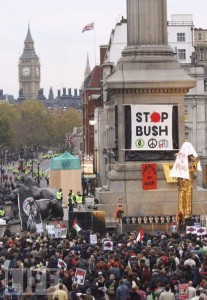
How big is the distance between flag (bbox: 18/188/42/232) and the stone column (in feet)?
27.2

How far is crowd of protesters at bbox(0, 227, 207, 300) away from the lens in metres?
26.8

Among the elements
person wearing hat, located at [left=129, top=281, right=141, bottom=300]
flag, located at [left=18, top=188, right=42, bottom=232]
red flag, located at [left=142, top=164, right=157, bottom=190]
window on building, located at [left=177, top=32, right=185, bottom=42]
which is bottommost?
person wearing hat, located at [left=129, top=281, right=141, bottom=300]

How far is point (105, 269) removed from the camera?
1178 inches

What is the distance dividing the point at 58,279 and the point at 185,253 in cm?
482

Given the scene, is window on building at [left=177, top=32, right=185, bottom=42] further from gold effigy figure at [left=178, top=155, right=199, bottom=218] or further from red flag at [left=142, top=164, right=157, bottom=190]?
gold effigy figure at [left=178, top=155, right=199, bottom=218]

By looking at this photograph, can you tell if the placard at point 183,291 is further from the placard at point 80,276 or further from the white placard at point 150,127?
the white placard at point 150,127

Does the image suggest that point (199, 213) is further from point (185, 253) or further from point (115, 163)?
point (185, 253)

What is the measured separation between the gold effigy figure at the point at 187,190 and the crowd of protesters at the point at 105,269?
8.47m

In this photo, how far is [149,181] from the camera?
48.4 m

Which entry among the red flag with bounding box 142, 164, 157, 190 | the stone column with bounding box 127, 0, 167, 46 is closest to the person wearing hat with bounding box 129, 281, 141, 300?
the red flag with bounding box 142, 164, 157, 190

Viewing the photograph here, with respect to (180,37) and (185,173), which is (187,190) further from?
(180,37)

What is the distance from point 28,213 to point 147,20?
382 inches

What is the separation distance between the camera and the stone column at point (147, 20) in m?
51.1

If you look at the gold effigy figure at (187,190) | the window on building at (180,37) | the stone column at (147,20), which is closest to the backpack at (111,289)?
the gold effigy figure at (187,190)
